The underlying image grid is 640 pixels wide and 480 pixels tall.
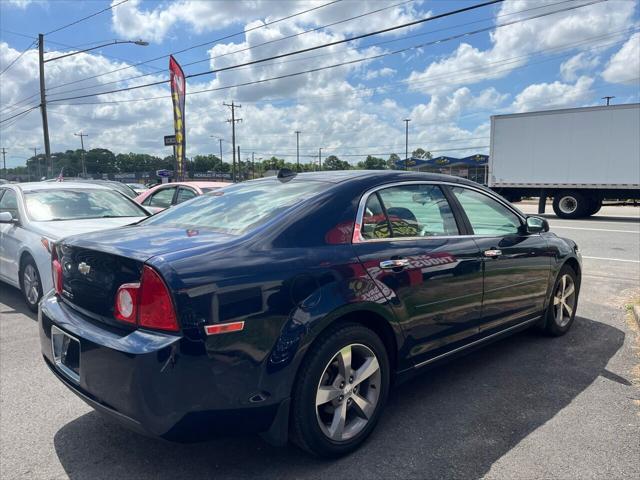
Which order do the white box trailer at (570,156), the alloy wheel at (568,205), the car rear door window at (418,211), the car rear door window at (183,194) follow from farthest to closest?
the alloy wheel at (568,205) → the white box trailer at (570,156) → the car rear door window at (183,194) → the car rear door window at (418,211)

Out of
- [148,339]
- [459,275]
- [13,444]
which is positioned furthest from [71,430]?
[459,275]

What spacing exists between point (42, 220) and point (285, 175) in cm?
370

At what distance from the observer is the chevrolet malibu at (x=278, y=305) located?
2.23m

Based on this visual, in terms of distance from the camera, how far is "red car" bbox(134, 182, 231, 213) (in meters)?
9.93

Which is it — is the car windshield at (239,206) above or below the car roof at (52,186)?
below

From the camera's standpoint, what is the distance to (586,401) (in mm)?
3428

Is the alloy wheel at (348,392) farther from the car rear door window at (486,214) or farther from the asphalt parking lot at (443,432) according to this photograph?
the car rear door window at (486,214)

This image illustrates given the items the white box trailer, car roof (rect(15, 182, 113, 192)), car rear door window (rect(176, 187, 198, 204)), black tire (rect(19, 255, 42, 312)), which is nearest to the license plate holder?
black tire (rect(19, 255, 42, 312))

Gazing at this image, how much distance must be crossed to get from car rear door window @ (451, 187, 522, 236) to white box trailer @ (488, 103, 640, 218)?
17.0 meters

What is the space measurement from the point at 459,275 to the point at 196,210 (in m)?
1.89

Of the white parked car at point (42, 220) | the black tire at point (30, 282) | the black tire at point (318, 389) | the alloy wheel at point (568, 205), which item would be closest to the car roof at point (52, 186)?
the white parked car at point (42, 220)

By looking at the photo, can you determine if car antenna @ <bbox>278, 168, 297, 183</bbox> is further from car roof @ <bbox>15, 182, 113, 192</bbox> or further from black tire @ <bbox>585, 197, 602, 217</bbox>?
black tire @ <bbox>585, 197, 602, 217</bbox>

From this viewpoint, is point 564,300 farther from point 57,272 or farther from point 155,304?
point 57,272

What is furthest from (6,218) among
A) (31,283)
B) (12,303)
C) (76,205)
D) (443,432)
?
(443,432)
